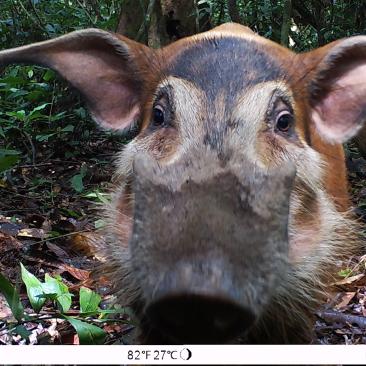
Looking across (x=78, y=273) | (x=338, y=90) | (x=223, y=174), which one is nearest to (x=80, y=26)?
(x=78, y=273)

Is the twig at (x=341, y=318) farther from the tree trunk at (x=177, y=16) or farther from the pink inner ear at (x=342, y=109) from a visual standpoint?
the tree trunk at (x=177, y=16)

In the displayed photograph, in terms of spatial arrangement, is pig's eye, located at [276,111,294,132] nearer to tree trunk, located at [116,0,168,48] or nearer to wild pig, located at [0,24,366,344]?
wild pig, located at [0,24,366,344]

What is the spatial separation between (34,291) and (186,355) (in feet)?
2.86

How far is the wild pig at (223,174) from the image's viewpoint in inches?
51.1

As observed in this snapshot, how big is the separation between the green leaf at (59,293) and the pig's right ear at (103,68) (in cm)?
54

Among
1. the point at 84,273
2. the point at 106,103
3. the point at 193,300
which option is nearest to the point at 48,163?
the point at 84,273

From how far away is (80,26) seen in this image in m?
4.93

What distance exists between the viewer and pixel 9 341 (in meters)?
1.87

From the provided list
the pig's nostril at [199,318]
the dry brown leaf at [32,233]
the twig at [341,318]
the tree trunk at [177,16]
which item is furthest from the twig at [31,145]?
the pig's nostril at [199,318]

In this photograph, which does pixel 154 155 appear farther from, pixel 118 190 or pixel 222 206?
pixel 222 206

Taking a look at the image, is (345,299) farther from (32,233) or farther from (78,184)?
(78,184)

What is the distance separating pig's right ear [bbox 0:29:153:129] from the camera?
2.14 m

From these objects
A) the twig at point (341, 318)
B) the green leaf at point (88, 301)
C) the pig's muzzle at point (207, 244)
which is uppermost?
the pig's muzzle at point (207, 244)

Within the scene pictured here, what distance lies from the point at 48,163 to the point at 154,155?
2.24 meters
